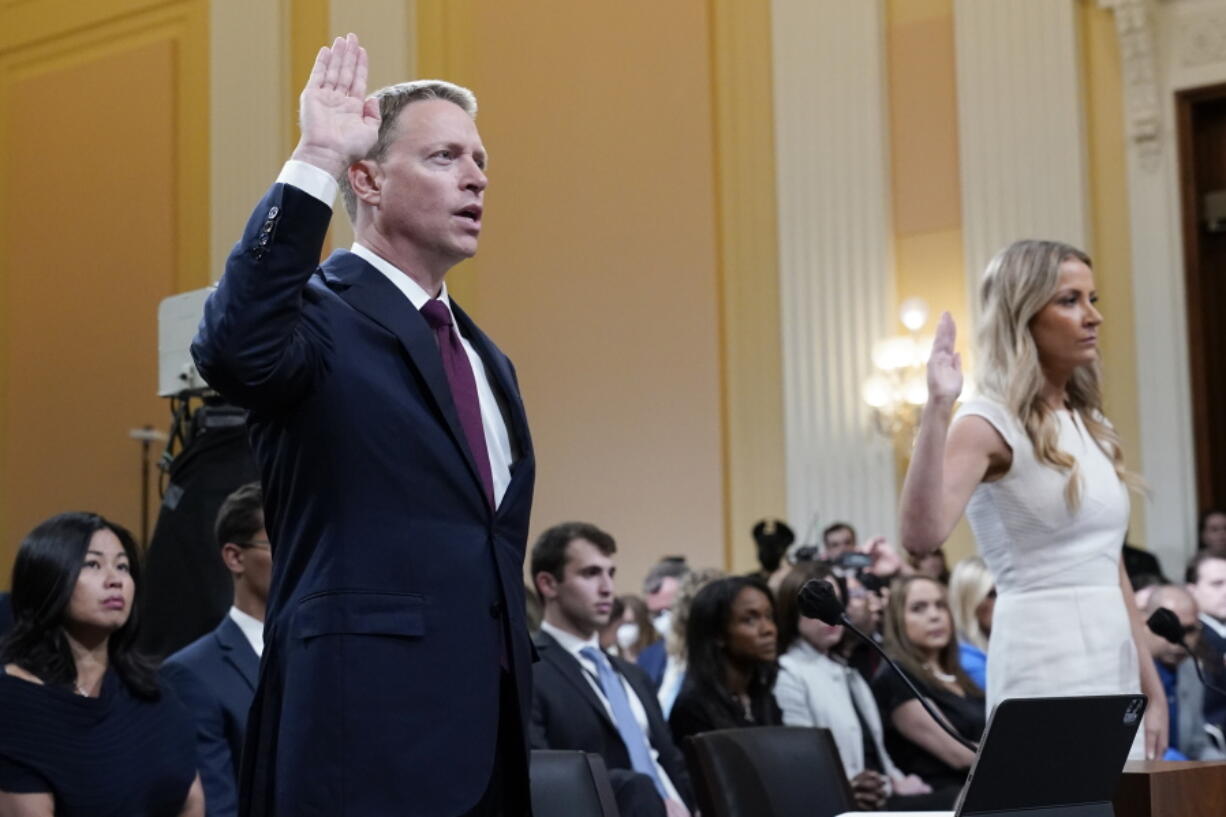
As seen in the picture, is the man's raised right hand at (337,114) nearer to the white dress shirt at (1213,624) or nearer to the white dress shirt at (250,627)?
the white dress shirt at (250,627)

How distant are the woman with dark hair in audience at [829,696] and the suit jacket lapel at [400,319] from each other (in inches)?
123

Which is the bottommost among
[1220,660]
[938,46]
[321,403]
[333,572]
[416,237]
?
[1220,660]

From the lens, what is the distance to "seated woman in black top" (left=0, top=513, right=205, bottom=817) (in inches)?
125

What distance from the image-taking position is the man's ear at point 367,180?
1.99 meters

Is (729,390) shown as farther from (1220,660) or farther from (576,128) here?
(1220,660)

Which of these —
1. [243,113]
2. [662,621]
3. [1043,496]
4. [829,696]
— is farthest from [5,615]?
[243,113]

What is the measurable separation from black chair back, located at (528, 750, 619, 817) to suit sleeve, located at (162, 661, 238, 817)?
94 cm

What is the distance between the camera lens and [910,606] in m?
5.22

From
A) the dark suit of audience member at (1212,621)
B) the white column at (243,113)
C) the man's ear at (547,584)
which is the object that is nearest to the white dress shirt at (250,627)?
the man's ear at (547,584)

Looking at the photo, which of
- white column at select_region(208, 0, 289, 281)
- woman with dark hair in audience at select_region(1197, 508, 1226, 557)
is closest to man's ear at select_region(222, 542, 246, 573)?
woman with dark hair in audience at select_region(1197, 508, 1226, 557)

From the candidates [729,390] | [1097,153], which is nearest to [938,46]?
[1097,153]

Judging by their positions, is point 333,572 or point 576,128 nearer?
point 333,572

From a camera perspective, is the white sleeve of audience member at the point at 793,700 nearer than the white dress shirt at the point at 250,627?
No

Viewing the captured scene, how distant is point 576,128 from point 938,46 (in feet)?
7.47
